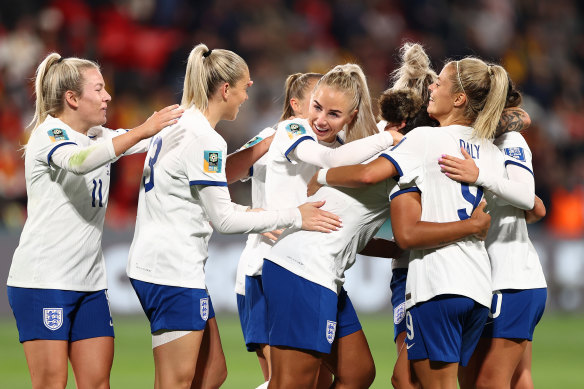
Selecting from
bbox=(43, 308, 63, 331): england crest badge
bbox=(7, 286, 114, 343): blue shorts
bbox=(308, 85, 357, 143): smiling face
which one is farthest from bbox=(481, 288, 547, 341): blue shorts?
bbox=(43, 308, 63, 331): england crest badge

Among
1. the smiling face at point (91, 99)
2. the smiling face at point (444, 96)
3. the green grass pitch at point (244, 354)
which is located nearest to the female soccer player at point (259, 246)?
the smiling face at point (91, 99)

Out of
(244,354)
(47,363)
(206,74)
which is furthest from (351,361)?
(244,354)

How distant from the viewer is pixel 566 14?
15.7m

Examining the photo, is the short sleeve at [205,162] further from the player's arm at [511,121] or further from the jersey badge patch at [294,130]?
the player's arm at [511,121]

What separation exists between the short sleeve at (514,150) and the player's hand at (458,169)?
485mm

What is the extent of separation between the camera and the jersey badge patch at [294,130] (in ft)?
15.2

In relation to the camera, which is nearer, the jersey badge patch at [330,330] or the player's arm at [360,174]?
the player's arm at [360,174]

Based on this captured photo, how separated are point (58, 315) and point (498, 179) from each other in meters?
2.43

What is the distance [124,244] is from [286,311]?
6.65m

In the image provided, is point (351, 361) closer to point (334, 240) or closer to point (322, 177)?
point (334, 240)

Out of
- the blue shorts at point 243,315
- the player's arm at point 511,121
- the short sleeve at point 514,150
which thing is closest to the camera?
the short sleeve at point 514,150

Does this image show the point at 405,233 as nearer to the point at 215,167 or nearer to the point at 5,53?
the point at 215,167

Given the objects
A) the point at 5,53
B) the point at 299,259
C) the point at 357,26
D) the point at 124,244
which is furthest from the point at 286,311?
the point at 357,26

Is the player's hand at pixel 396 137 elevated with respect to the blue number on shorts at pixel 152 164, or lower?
elevated
